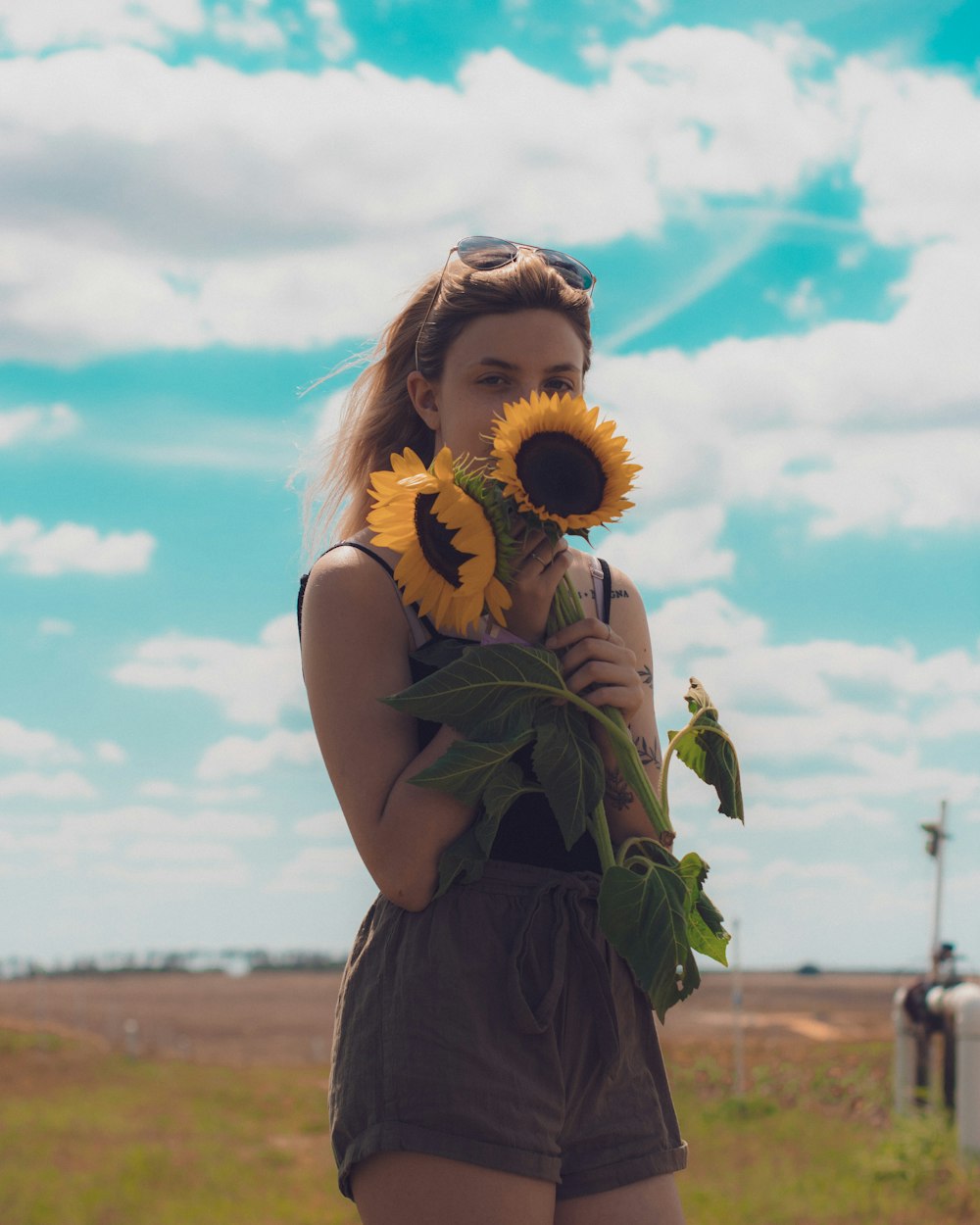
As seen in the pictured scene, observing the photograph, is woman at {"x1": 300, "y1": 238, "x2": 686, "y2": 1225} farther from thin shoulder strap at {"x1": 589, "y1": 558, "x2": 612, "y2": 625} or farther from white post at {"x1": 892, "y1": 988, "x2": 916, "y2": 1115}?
white post at {"x1": 892, "y1": 988, "x2": 916, "y2": 1115}

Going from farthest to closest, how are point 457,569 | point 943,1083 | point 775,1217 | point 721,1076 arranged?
point 721,1076, point 943,1083, point 775,1217, point 457,569

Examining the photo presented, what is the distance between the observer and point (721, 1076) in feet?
48.9

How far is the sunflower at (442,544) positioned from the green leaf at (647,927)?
44cm

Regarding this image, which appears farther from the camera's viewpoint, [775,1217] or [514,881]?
[775,1217]

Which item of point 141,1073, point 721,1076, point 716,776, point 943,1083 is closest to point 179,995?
point 141,1073

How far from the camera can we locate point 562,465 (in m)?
2.02

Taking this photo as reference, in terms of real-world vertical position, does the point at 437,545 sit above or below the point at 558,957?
above

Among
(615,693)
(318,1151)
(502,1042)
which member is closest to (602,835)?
(615,693)

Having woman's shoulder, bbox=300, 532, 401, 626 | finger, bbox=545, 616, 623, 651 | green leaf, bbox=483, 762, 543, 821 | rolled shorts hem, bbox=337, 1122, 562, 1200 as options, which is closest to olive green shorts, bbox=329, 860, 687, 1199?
rolled shorts hem, bbox=337, 1122, 562, 1200

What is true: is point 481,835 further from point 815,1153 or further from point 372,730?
point 815,1153

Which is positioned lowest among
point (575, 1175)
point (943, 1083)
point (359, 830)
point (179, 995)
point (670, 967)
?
point (179, 995)

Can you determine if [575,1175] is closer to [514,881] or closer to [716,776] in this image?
[514,881]

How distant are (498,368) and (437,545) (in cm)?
39

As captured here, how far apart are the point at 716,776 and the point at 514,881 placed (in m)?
0.44
